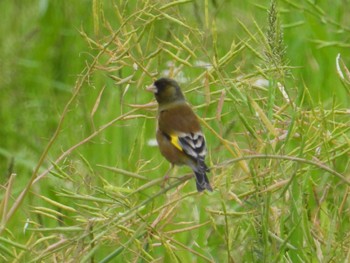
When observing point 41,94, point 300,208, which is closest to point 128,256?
Result: point 300,208

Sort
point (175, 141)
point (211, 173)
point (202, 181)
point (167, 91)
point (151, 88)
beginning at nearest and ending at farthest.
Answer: point (202, 181) → point (211, 173) → point (151, 88) → point (175, 141) → point (167, 91)

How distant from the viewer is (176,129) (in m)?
4.47

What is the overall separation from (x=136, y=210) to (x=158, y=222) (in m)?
0.49

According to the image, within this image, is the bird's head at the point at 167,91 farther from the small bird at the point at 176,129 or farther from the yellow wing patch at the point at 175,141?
the yellow wing patch at the point at 175,141

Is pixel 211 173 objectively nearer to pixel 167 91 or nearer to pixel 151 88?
pixel 151 88

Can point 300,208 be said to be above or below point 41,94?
above

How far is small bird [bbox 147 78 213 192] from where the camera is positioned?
414 cm

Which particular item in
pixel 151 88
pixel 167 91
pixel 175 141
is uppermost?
pixel 151 88

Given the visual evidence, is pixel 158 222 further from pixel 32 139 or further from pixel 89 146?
pixel 32 139

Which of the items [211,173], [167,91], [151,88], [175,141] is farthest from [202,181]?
[167,91]

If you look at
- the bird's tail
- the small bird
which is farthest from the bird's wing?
the bird's tail

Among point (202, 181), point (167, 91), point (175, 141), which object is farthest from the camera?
point (167, 91)

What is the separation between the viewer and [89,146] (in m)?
5.37

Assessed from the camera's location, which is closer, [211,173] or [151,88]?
[211,173]
